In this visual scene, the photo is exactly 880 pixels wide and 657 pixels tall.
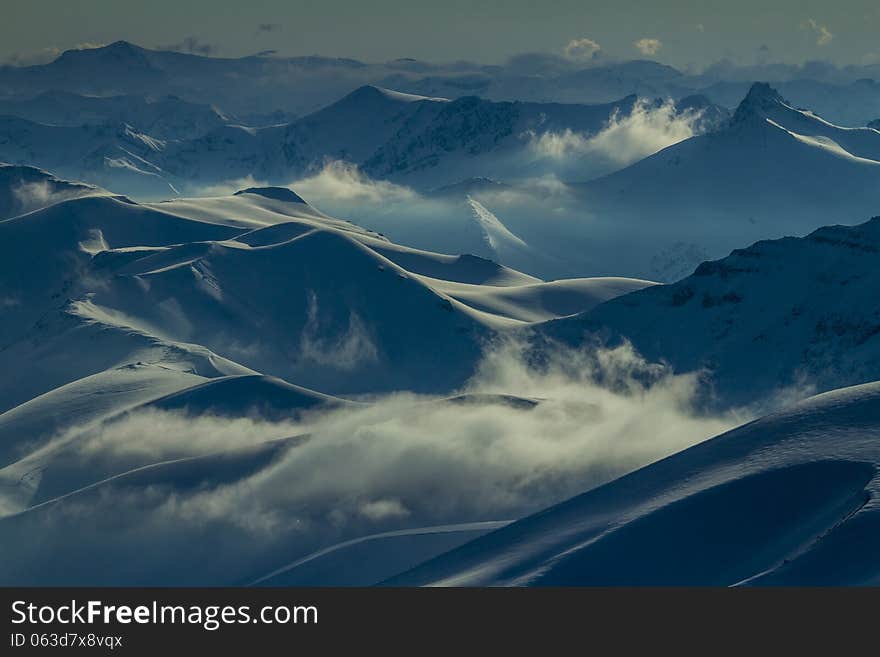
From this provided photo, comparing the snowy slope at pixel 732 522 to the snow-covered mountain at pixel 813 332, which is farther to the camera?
the snow-covered mountain at pixel 813 332

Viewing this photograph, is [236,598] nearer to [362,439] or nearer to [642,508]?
[642,508]

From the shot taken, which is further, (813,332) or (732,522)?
(813,332)

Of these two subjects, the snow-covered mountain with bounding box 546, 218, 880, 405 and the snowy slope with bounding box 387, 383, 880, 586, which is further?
the snow-covered mountain with bounding box 546, 218, 880, 405

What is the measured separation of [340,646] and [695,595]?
16942 mm

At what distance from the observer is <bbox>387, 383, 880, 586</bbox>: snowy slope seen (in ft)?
197

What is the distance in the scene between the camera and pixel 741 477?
235ft

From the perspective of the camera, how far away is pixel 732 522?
6806cm

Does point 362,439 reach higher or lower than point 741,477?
higher

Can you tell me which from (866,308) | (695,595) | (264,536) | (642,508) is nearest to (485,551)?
(642,508)

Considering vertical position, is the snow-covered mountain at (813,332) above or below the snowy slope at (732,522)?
above

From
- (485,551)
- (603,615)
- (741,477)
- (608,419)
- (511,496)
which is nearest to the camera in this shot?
(603,615)

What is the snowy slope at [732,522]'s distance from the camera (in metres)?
60.0

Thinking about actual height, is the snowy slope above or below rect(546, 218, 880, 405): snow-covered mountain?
below

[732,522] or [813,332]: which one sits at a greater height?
[813,332]
